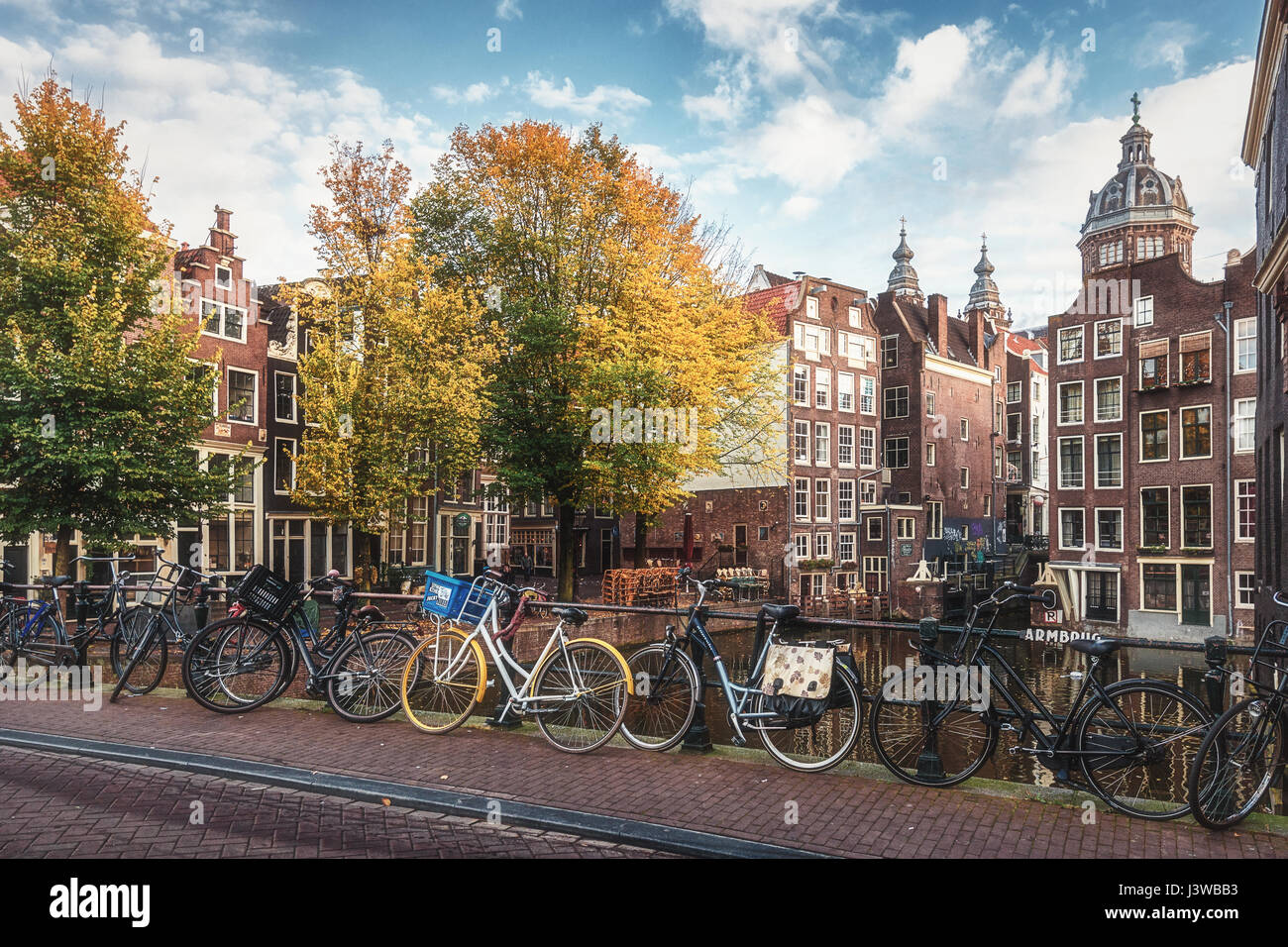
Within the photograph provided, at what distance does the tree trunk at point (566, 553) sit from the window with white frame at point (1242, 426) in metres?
24.8

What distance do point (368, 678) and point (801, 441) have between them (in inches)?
1417

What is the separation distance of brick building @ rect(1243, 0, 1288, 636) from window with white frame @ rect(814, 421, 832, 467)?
2537 centimetres

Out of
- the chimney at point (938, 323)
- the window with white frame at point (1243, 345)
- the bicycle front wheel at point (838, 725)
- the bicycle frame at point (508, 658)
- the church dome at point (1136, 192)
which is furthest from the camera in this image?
the church dome at point (1136, 192)

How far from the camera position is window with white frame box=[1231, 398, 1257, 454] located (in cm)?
3319

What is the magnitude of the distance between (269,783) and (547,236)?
2297cm

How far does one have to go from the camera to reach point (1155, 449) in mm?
36094

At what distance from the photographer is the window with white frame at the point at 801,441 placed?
41969 millimetres

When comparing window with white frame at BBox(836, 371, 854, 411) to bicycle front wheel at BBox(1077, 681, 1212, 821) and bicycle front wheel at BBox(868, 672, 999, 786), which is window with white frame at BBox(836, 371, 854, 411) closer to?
bicycle front wheel at BBox(868, 672, 999, 786)

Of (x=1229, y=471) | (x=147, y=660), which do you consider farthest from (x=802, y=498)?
(x=147, y=660)
